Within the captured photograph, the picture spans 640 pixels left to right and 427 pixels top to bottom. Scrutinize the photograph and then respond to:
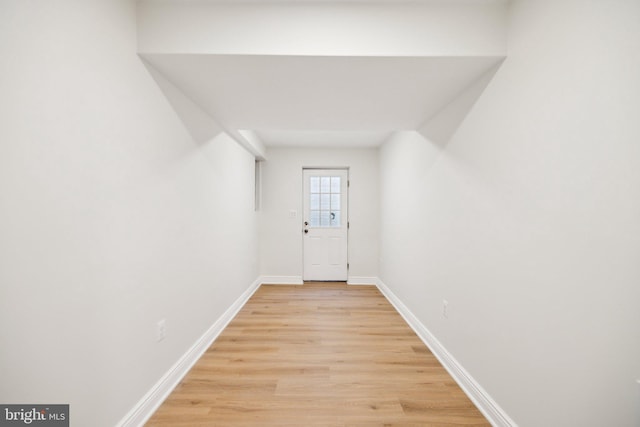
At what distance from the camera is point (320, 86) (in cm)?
198

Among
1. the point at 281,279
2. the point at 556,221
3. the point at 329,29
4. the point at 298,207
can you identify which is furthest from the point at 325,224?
the point at 556,221

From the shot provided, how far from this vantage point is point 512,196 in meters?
1.51

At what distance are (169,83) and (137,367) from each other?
1.81 m

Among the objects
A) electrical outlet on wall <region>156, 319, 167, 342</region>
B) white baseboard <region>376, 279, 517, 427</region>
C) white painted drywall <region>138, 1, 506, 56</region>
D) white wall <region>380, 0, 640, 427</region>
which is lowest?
white baseboard <region>376, 279, 517, 427</region>

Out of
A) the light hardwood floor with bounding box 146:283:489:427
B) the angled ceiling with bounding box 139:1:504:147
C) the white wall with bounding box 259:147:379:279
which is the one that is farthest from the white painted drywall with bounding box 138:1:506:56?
the white wall with bounding box 259:147:379:279

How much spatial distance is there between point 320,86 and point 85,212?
1.56 meters

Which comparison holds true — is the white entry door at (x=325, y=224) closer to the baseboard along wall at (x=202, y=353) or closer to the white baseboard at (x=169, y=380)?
the baseboard along wall at (x=202, y=353)

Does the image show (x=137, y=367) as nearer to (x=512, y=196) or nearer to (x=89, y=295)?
(x=89, y=295)

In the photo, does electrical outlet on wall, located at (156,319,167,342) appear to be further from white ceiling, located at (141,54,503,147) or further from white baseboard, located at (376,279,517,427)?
white baseboard, located at (376,279,517,427)

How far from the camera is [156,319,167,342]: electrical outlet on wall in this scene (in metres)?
1.82

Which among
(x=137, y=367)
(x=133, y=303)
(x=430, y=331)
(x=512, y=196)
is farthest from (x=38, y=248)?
(x=430, y=331)

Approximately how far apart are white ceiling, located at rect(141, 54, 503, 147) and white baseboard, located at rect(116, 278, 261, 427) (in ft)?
6.62

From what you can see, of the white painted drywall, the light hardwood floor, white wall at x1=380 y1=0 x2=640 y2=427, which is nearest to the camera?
white wall at x1=380 y1=0 x2=640 y2=427

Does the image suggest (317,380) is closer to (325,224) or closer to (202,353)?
(202,353)
